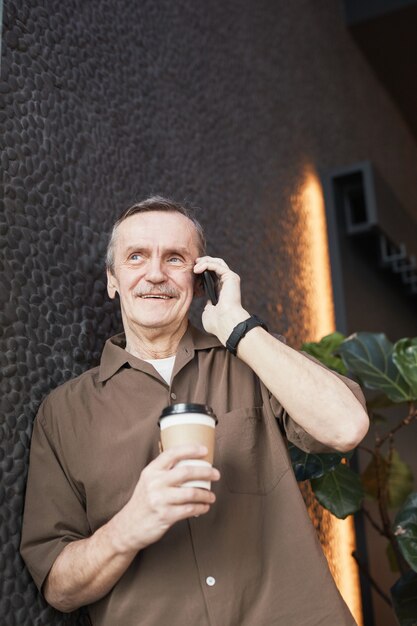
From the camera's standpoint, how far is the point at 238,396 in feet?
5.19

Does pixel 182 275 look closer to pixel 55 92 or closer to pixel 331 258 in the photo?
pixel 55 92

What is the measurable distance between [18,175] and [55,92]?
1.02ft

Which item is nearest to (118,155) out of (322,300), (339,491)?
(339,491)

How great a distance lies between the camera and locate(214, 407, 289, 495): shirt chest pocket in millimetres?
1487

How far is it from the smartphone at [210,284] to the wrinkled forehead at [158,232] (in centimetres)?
6

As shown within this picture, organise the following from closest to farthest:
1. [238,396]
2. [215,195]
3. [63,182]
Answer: [238,396], [63,182], [215,195]

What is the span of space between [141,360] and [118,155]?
2.48 ft

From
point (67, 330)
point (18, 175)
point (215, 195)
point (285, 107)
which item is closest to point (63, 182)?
point (18, 175)

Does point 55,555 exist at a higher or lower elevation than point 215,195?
lower

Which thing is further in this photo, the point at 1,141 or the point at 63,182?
the point at 63,182

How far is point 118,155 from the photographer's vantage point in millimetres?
2129

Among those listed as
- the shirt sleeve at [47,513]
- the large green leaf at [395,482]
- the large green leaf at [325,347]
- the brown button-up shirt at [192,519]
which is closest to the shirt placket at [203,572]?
the brown button-up shirt at [192,519]

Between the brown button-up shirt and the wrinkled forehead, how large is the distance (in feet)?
0.71

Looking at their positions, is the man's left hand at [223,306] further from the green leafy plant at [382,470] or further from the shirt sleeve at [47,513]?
the green leafy plant at [382,470]
